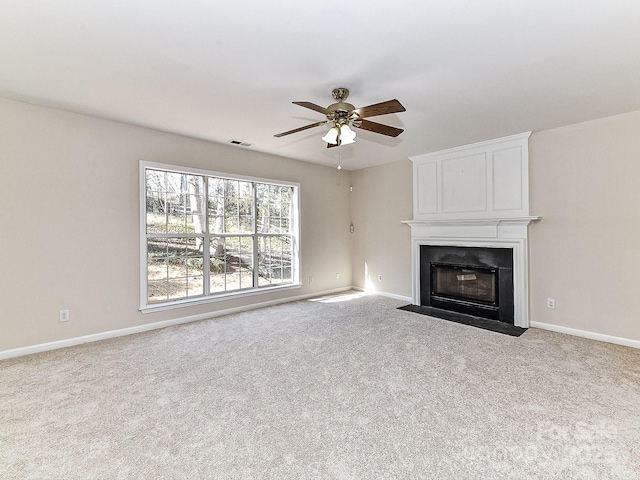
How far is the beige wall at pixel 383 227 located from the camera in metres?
5.52

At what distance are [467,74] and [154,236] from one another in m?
3.92

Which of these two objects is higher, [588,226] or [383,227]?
[383,227]

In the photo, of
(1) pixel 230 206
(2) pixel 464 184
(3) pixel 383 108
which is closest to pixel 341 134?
(3) pixel 383 108

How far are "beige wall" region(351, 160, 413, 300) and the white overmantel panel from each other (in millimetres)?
319

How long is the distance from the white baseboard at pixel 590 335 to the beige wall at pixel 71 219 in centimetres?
460

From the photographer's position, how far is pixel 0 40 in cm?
210

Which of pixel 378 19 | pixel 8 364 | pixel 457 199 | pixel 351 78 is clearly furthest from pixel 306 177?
pixel 8 364

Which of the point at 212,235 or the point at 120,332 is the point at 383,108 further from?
the point at 120,332

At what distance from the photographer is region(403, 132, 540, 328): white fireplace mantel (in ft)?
13.4

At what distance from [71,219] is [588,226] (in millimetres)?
5889

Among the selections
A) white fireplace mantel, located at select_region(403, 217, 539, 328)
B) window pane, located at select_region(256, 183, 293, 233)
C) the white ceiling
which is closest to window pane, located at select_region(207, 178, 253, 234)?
window pane, located at select_region(256, 183, 293, 233)

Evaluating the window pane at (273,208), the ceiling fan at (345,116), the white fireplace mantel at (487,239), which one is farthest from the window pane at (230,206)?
the white fireplace mantel at (487,239)

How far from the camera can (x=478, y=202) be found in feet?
14.9

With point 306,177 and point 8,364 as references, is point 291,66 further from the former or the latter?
point 8,364
